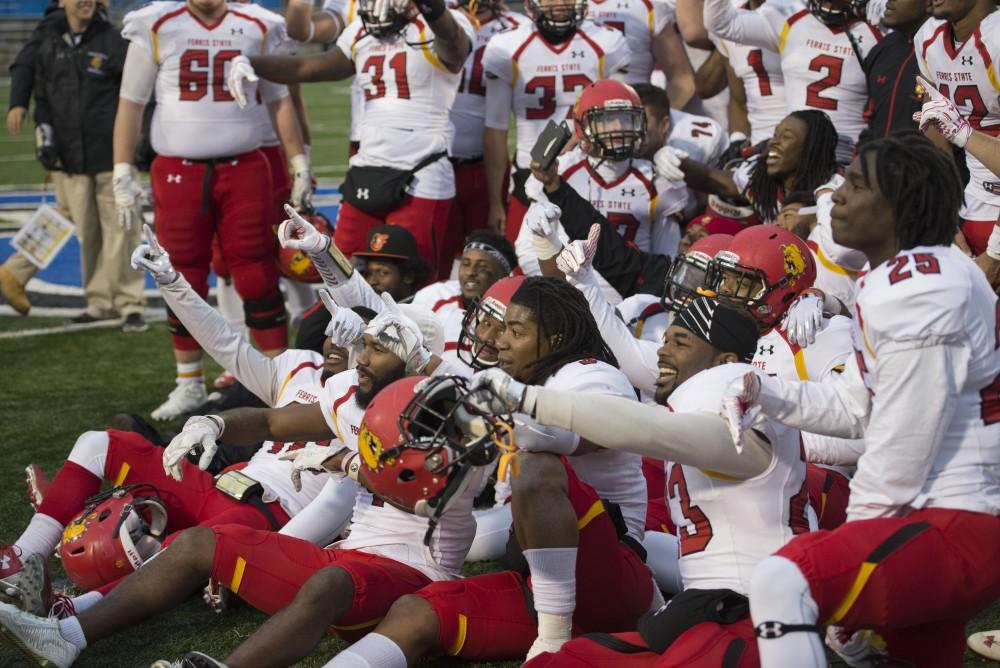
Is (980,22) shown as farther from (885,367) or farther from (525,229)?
(885,367)

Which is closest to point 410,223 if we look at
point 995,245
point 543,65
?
point 543,65

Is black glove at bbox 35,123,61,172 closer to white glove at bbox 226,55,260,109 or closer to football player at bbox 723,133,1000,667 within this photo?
white glove at bbox 226,55,260,109

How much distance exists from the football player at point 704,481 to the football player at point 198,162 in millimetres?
3747

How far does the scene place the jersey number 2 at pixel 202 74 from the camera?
6.80m

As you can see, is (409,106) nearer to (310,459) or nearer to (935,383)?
(310,459)

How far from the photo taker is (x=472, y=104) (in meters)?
7.36

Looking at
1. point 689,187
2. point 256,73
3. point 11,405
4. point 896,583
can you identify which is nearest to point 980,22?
point 689,187

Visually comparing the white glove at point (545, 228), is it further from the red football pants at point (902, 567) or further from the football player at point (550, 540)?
the red football pants at point (902, 567)

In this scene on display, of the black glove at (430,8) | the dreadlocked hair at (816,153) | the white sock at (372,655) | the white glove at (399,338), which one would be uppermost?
the black glove at (430,8)

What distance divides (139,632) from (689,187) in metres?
3.69

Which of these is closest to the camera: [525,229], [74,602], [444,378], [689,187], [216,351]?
[444,378]

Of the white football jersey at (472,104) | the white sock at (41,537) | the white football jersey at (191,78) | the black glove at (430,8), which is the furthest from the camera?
the white football jersey at (472,104)

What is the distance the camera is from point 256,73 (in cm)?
696

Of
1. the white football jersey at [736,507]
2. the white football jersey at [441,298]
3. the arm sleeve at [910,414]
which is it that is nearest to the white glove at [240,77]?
the white football jersey at [441,298]
